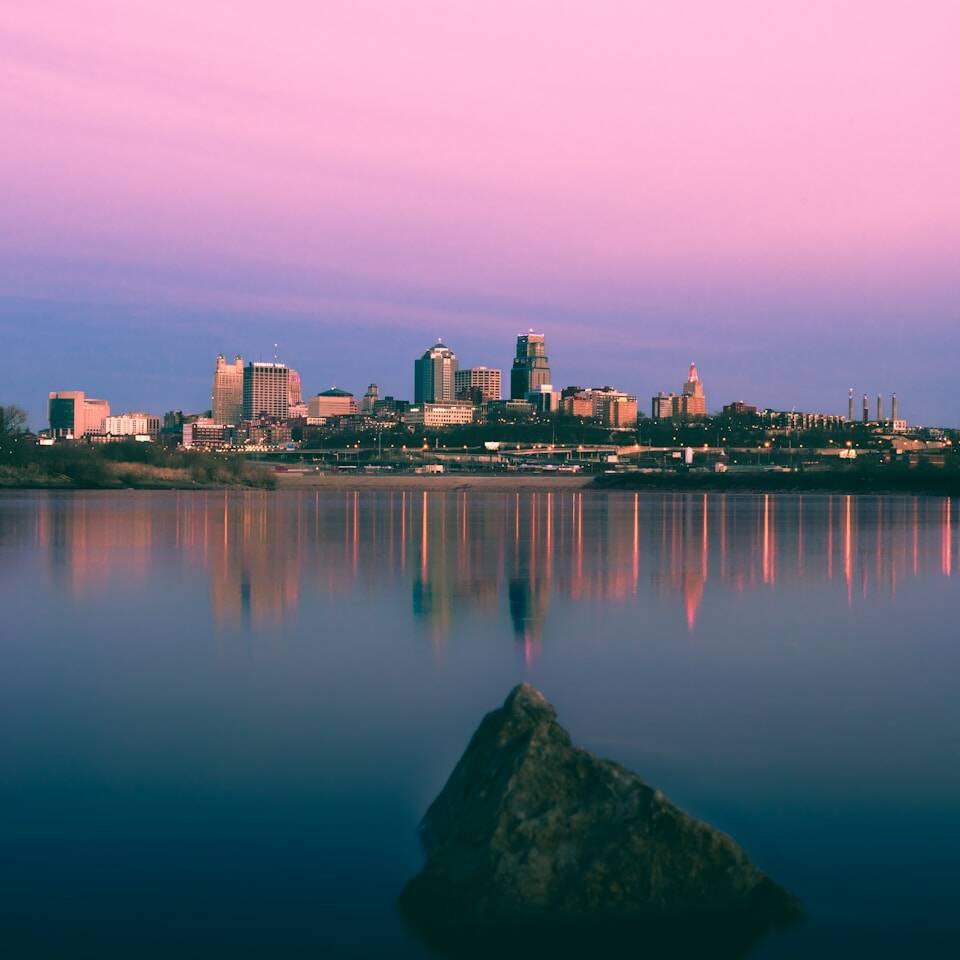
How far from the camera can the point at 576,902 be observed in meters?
6.21

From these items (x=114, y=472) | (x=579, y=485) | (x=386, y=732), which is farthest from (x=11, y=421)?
(x=386, y=732)

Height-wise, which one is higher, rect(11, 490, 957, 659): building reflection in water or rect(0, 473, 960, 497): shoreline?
rect(11, 490, 957, 659): building reflection in water

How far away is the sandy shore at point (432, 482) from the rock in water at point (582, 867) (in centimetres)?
12738

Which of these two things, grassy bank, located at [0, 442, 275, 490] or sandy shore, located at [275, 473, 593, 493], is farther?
sandy shore, located at [275, 473, 593, 493]

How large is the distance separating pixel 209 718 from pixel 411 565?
16922 mm

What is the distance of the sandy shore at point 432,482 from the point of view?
14012 centimetres

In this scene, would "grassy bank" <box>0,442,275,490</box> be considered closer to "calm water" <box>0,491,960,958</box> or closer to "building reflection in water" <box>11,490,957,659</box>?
"building reflection in water" <box>11,490,957,659</box>

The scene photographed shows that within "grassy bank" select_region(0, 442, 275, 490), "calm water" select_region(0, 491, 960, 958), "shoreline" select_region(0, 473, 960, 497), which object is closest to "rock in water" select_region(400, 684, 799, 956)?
"calm water" select_region(0, 491, 960, 958)

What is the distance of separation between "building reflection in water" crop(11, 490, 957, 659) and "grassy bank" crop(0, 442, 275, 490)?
59.1 meters

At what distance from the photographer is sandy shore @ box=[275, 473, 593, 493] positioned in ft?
460

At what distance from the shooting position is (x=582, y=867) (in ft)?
20.7

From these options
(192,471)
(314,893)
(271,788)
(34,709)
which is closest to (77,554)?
(34,709)

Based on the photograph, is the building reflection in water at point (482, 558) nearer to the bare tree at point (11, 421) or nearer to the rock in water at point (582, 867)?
the rock in water at point (582, 867)

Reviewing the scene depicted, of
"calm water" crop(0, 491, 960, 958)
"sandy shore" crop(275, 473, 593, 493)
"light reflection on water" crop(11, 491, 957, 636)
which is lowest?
"sandy shore" crop(275, 473, 593, 493)
